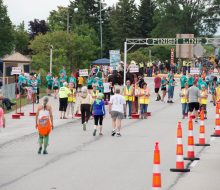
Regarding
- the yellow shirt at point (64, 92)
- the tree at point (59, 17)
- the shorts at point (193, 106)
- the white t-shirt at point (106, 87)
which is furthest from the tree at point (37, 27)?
the shorts at point (193, 106)

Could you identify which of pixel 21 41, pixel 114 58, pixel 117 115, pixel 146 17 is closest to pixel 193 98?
pixel 117 115

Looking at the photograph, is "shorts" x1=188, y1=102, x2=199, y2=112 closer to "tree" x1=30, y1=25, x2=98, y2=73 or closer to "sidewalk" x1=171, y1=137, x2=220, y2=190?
"sidewalk" x1=171, y1=137, x2=220, y2=190

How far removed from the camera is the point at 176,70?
84.5 metres

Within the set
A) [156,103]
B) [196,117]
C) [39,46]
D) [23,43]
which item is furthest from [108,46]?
[196,117]

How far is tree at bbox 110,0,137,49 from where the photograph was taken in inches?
4744

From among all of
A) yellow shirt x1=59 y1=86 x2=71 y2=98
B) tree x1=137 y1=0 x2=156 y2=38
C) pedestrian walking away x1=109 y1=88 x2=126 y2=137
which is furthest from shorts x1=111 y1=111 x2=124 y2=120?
tree x1=137 y1=0 x2=156 y2=38

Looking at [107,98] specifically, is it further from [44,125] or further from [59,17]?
[59,17]

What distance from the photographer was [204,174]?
16.8 m

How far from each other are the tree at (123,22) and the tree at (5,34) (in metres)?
17.3

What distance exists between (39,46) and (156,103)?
29063 millimetres

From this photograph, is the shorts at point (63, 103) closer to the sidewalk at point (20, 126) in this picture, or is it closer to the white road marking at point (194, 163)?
the sidewalk at point (20, 126)

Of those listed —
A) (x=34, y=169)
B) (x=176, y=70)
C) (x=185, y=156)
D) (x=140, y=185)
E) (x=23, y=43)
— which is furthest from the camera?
(x=23, y=43)

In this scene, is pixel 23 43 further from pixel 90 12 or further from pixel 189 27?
pixel 189 27

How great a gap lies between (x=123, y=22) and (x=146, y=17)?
28.3ft
